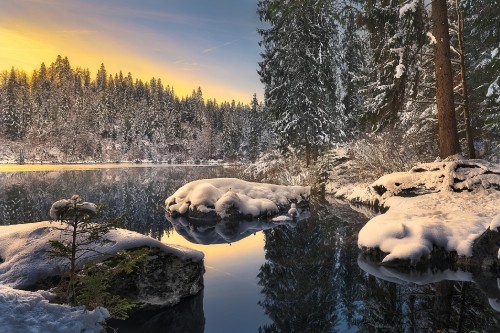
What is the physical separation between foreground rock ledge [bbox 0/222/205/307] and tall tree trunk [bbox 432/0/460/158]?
30.4ft

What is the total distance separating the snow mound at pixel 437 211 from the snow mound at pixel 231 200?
18.5ft

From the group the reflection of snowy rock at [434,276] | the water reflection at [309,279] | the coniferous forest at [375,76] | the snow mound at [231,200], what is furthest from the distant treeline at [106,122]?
the reflection of snowy rock at [434,276]

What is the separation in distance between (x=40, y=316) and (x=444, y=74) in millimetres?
12768

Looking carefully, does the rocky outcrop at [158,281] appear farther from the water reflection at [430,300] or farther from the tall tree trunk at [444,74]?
the tall tree trunk at [444,74]

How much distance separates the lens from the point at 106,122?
4427 inches

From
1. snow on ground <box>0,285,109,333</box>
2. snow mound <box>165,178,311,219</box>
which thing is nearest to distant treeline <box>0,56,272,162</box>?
snow mound <box>165,178,311,219</box>

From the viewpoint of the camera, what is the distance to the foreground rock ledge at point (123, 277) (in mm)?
5902

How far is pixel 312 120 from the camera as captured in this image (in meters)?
26.9

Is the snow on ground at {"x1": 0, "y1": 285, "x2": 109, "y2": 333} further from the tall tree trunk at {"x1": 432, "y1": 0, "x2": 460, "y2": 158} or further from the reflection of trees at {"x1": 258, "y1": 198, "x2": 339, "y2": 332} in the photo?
the tall tree trunk at {"x1": 432, "y1": 0, "x2": 460, "y2": 158}

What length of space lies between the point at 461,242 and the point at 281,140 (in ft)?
64.5

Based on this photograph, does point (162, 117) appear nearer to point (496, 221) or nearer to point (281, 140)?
point (281, 140)

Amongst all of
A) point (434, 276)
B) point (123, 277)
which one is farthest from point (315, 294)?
point (123, 277)

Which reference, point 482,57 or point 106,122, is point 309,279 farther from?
Answer: point 106,122

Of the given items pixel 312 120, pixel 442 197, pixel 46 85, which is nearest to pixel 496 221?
pixel 442 197
